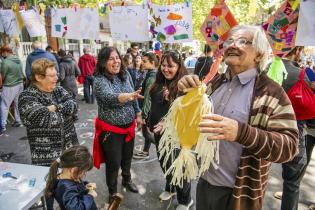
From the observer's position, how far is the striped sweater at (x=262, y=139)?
125 centimetres

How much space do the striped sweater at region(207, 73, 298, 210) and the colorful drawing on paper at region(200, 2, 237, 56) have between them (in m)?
1.68

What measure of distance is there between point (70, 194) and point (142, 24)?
3062mm

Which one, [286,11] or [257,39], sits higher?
[286,11]

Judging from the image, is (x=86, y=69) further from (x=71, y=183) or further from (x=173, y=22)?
(x=71, y=183)

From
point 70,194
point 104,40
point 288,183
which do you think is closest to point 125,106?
point 70,194

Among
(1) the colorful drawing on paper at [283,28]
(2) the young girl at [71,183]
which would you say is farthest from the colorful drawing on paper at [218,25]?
(2) the young girl at [71,183]

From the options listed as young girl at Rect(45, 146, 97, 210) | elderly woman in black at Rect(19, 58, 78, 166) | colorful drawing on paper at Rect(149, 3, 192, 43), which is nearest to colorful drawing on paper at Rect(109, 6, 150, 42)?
colorful drawing on paper at Rect(149, 3, 192, 43)

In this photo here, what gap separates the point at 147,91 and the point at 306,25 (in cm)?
191

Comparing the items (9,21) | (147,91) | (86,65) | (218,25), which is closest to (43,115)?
(147,91)

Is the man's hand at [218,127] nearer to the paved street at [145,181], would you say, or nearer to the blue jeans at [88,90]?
the paved street at [145,181]

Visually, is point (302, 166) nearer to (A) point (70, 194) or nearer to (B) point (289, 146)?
(B) point (289, 146)

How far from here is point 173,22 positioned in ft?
13.3

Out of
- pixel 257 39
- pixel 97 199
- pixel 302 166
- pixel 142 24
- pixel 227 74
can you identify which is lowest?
pixel 97 199

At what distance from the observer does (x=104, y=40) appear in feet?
71.6
